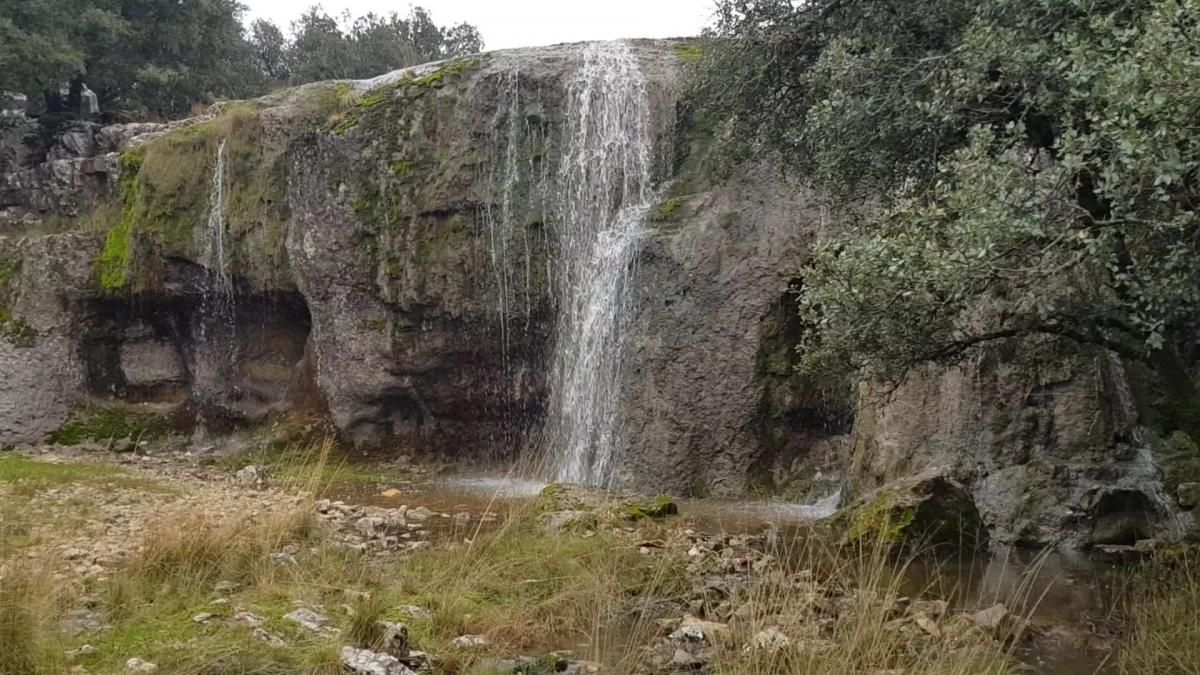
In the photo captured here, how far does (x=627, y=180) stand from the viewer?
1648 cm

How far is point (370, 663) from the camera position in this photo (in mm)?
5254

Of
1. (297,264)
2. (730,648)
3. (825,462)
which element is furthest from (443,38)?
(730,648)

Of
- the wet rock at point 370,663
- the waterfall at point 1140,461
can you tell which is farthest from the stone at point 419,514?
the waterfall at point 1140,461

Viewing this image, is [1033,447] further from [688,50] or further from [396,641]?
[688,50]

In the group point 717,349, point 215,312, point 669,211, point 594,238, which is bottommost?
point 717,349

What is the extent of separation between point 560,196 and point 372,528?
8.11 m

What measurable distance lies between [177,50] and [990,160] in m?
29.2

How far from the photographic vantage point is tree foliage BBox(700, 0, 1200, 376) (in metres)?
5.16

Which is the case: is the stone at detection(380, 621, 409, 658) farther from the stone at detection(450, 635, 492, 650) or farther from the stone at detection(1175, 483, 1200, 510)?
the stone at detection(1175, 483, 1200, 510)

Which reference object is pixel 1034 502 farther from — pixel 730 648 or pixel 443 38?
pixel 443 38

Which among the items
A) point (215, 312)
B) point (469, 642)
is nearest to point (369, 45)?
point (215, 312)

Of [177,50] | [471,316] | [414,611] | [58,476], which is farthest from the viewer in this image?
[177,50]

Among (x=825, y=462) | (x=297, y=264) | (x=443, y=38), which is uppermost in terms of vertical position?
(x=443, y=38)

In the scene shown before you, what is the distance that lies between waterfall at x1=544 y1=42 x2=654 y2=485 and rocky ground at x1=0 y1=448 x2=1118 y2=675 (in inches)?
228
